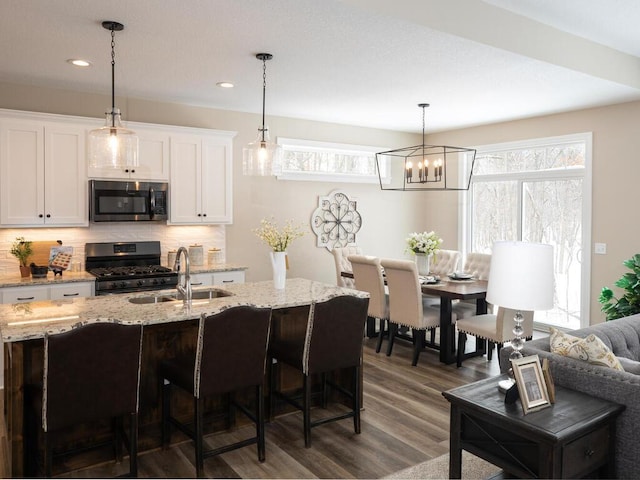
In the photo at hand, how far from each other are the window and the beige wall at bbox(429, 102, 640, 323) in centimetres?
259

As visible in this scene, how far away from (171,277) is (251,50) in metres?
2.43

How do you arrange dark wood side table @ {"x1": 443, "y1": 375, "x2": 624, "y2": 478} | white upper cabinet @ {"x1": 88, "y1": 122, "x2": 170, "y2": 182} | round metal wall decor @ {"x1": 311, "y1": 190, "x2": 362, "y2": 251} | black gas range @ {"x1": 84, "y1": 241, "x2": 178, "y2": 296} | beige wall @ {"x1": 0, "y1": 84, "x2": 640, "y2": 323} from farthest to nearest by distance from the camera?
round metal wall decor @ {"x1": 311, "y1": 190, "x2": 362, "y2": 251}
beige wall @ {"x1": 0, "y1": 84, "x2": 640, "y2": 323}
white upper cabinet @ {"x1": 88, "y1": 122, "x2": 170, "y2": 182}
black gas range @ {"x1": 84, "y1": 241, "x2": 178, "y2": 296}
dark wood side table @ {"x1": 443, "y1": 375, "x2": 624, "y2": 478}

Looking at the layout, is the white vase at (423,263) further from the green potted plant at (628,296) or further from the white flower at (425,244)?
the green potted plant at (628,296)

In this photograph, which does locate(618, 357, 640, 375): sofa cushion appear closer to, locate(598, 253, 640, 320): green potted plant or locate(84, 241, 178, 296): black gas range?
locate(598, 253, 640, 320): green potted plant

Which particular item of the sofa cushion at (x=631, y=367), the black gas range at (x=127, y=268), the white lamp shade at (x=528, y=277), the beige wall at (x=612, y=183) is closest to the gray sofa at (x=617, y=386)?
the sofa cushion at (x=631, y=367)

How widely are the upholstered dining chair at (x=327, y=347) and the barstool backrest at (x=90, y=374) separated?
1.06 meters

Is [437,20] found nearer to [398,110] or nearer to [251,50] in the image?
Answer: [251,50]

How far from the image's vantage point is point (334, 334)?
336 cm

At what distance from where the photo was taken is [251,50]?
386 centimetres

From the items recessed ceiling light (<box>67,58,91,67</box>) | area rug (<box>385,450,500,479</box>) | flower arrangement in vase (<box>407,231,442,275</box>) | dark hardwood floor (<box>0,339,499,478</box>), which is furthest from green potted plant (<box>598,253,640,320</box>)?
Result: recessed ceiling light (<box>67,58,91,67</box>)

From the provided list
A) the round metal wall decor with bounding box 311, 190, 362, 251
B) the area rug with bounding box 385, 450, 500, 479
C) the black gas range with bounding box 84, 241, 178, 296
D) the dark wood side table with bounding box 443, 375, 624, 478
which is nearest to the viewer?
the dark wood side table with bounding box 443, 375, 624, 478

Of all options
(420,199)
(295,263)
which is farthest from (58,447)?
(420,199)

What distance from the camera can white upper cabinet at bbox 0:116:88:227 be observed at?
4656mm

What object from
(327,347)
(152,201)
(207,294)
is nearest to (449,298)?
(327,347)
